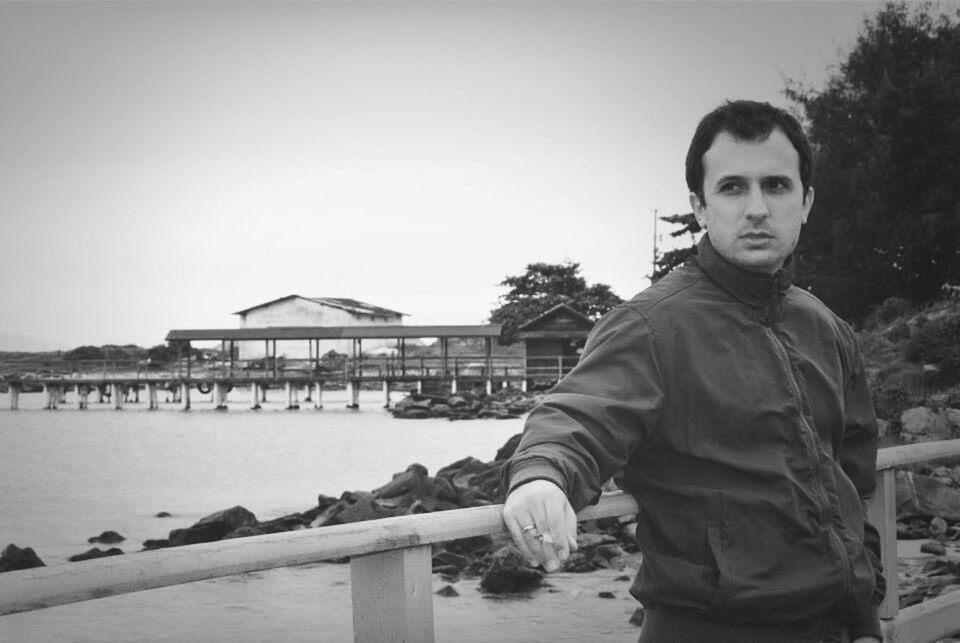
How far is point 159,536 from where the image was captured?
16719mm

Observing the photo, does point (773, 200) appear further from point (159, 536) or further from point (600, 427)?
point (159, 536)

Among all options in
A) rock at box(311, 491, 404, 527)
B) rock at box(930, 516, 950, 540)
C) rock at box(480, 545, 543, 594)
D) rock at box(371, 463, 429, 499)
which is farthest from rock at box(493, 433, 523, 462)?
rock at box(930, 516, 950, 540)

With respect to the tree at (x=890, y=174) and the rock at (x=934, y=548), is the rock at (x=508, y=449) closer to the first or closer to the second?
the rock at (x=934, y=548)

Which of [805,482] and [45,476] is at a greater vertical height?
[805,482]

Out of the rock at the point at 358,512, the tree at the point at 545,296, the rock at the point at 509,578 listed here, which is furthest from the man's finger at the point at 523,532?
the tree at the point at 545,296

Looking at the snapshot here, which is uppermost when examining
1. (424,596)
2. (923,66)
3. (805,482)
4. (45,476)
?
(923,66)

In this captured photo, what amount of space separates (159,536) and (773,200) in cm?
1627

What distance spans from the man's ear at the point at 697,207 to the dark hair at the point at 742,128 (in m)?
0.01

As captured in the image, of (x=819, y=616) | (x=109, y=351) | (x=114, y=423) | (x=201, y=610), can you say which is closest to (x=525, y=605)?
(x=201, y=610)

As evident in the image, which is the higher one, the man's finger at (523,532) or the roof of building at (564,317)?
the roof of building at (564,317)

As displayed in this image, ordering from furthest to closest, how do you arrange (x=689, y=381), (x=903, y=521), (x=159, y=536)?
(x=159, y=536)
(x=903, y=521)
(x=689, y=381)

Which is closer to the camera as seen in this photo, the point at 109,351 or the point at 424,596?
the point at 424,596

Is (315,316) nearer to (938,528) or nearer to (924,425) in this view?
(924,425)

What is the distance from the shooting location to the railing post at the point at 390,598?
150cm
